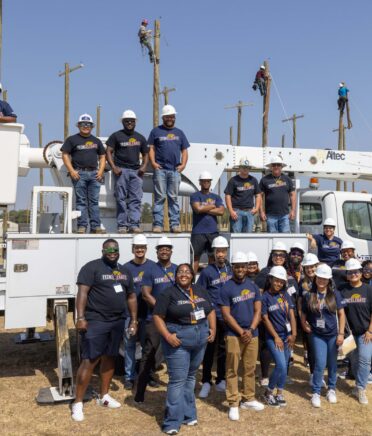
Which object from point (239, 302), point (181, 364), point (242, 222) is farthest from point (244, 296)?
point (242, 222)

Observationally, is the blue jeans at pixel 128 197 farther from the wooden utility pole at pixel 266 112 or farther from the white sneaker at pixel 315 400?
the wooden utility pole at pixel 266 112

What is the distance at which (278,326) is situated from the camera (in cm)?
559

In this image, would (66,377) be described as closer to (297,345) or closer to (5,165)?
(5,165)

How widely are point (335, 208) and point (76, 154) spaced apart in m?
4.54

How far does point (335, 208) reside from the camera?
8.41 meters

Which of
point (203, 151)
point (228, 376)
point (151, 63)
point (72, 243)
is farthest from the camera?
point (151, 63)

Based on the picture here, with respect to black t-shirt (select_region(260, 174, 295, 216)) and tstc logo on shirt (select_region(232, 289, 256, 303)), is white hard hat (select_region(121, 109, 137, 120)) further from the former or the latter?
tstc logo on shirt (select_region(232, 289, 256, 303))

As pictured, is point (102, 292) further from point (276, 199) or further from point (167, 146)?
point (276, 199)

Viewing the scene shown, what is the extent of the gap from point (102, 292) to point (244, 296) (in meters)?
1.57

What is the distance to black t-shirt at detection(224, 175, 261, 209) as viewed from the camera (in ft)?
24.5

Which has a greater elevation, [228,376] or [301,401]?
[228,376]

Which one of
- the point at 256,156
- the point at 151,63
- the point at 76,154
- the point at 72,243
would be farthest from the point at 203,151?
the point at 151,63

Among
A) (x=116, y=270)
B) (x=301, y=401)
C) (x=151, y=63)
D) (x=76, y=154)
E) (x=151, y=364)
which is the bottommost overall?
(x=301, y=401)

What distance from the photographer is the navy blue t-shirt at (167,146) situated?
7238 mm
